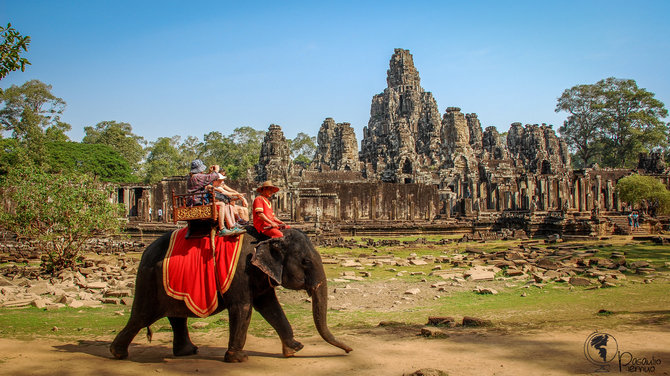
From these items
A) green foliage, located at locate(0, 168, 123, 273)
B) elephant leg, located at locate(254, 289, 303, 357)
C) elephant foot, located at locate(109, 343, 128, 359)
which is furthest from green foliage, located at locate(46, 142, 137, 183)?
elephant leg, located at locate(254, 289, 303, 357)

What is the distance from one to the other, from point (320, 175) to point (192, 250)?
47.2 metres

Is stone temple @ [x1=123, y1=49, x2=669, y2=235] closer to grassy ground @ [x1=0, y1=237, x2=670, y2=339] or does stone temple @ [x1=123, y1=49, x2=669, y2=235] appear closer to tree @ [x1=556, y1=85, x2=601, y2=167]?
tree @ [x1=556, y1=85, x2=601, y2=167]

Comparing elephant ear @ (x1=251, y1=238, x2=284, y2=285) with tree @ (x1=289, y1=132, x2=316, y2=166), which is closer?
elephant ear @ (x1=251, y1=238, x2=284, y2=285)

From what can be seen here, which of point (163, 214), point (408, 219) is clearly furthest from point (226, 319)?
point (408, 219)

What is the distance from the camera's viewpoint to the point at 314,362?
5.89 m

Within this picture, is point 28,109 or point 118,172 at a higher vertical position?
point 28,109

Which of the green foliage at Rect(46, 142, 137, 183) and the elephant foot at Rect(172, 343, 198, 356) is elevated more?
the green foliage at Rect(46, 142, 137, 183)

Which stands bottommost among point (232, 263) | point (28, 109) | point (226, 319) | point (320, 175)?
point (226, 319)

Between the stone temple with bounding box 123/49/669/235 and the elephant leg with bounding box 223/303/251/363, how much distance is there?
22651mm

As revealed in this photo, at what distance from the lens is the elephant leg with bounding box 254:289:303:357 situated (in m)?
6.09

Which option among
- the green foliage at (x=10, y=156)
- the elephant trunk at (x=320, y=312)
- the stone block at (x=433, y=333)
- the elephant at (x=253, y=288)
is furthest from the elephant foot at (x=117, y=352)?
the green foliage at (x=10, y=156)

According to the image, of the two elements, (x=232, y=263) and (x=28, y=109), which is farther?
(x=28, y=109)

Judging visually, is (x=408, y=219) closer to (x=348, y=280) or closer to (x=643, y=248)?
(x=643, y=248)

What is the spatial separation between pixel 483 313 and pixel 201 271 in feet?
17.4
